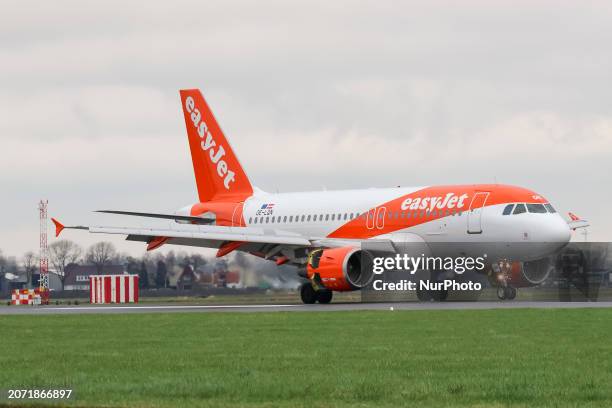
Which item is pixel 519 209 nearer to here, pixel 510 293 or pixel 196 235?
pixel 510 293

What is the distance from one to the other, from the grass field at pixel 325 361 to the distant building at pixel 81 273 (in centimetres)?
6758

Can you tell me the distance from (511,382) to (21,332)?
15227 mm

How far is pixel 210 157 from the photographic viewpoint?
5984 cm

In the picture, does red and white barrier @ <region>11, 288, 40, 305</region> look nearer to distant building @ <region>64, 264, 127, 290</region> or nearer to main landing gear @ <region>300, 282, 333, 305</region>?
main landing gear @ <region>300, 282, 333, 305</region>

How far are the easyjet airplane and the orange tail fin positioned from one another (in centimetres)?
80

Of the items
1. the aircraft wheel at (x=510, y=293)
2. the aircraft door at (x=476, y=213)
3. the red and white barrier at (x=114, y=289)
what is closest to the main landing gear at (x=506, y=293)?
the aircraft wheel at (x=510, y=293)

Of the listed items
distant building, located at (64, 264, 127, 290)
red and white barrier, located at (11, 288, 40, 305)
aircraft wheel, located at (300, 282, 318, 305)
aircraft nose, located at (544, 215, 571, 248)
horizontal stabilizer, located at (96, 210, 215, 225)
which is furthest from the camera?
distant building, located at (64, 264, 127, 290)

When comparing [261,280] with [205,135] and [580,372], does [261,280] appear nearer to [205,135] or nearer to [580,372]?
[205,135]

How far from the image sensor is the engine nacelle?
44.1 metres

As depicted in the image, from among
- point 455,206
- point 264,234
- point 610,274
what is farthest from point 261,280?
point 610,274

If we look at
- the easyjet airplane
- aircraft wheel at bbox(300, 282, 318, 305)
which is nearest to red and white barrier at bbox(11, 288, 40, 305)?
the easyjet airplane
